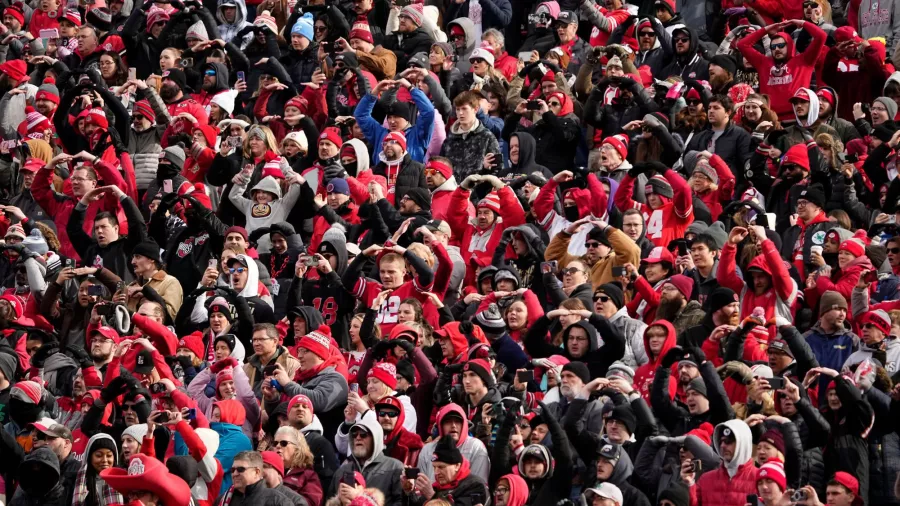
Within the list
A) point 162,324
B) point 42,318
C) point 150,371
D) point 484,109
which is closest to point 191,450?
point 150,371

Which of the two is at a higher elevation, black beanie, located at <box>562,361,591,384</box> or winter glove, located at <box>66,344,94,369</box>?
black beanie, located at <box>562,361,591,384</box>

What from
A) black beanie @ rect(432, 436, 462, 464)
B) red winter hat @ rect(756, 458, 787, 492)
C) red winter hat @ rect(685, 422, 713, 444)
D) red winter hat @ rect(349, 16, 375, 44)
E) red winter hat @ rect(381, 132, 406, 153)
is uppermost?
red winter hat @ rect(756, 458, 787, 492)

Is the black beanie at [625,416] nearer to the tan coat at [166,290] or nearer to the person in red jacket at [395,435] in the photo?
the person in red jacket at [395,435]

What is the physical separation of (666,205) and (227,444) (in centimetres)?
424

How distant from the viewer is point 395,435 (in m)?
14.0

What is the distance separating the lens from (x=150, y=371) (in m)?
15.1

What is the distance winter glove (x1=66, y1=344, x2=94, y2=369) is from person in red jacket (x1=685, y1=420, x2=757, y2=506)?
4.89 meters

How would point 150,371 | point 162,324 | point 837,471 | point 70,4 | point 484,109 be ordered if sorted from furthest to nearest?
point 70,4
point 484,109
point 162,324
point 150,371
point 837,471

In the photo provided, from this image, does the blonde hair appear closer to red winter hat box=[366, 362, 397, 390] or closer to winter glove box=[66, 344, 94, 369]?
winter glove box=[66, 344, 94, 369]

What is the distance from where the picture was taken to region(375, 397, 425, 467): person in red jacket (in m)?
13.9

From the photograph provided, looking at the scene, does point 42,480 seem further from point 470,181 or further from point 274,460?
point 470,181

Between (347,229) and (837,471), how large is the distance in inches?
217

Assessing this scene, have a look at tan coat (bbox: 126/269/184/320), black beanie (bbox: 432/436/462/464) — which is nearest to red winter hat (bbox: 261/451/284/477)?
black beanie (bbox: 432/436/462/464)

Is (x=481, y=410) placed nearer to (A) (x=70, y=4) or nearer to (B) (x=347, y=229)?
(B) (x=347, y=229)
